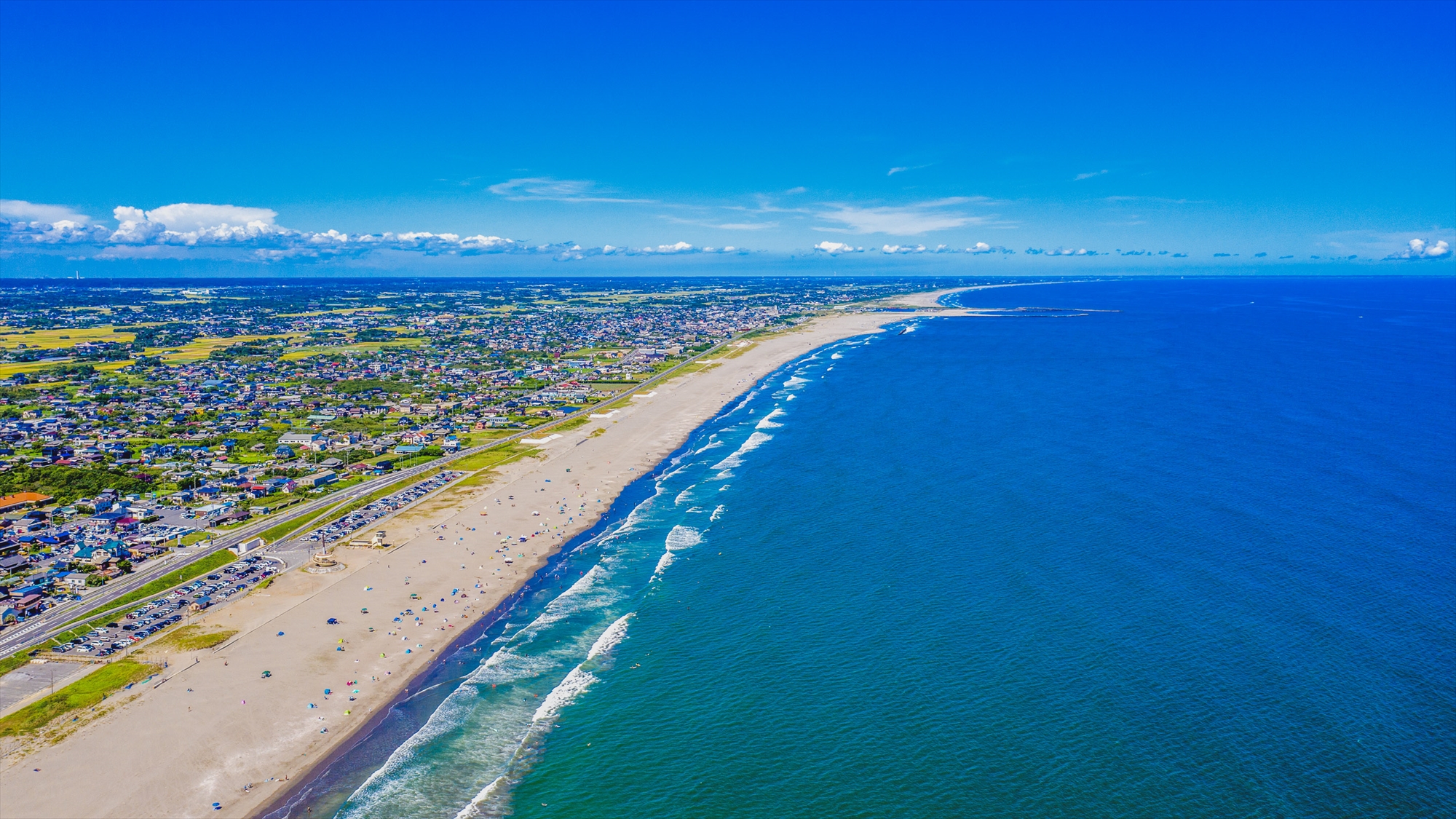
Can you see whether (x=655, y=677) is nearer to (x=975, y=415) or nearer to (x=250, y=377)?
(x=975, y=415)

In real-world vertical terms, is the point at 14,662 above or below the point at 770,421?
below

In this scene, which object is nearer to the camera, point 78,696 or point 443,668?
point 78,696

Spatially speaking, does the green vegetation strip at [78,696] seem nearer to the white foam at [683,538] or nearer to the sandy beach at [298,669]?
the sandy beach at [298,669]

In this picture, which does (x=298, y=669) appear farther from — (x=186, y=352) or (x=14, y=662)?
(x=186, y=352)

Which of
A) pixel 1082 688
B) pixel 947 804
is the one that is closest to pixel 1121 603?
pixel 1082 688

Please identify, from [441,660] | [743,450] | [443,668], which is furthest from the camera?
[743,450]

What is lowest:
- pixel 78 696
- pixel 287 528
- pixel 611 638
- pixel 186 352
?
pixel 78 696

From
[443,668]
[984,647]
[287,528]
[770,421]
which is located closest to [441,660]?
[443,668]
